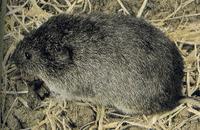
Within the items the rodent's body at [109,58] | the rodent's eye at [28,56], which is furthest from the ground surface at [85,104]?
the rodent's eye at [28,56]

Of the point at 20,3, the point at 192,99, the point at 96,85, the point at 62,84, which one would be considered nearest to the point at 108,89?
the point at 96,85

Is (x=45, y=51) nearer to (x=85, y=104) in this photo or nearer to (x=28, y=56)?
(x=28, y=56)

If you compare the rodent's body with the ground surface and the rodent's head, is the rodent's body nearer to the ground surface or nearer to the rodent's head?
the rodent's head

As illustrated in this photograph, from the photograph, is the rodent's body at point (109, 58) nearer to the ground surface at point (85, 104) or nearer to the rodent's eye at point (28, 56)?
the rodent's eye at point (28, 56)

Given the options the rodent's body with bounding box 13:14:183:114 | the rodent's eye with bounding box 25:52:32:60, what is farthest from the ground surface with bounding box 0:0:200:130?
the rodent's eye with bounding box 25:52:32:60

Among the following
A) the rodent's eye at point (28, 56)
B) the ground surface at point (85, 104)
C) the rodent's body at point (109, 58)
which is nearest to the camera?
the rodent's body at point (109, 58)
